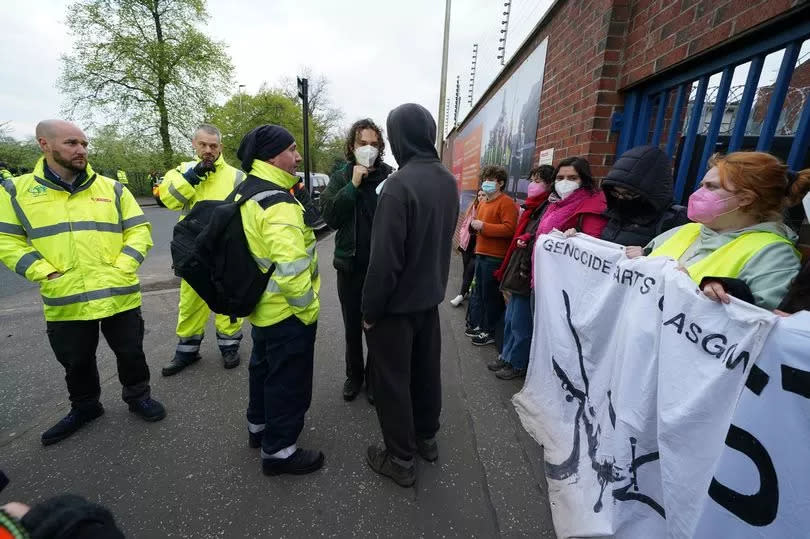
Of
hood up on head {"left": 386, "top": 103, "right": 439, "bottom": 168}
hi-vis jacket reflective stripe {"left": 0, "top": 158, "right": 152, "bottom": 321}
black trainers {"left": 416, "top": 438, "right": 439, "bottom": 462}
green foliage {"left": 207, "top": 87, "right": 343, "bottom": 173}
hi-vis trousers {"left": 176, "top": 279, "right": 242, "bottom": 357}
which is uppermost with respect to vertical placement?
green foliage {"left": 207, "top": 87, "right": 343, "bottom": 173}

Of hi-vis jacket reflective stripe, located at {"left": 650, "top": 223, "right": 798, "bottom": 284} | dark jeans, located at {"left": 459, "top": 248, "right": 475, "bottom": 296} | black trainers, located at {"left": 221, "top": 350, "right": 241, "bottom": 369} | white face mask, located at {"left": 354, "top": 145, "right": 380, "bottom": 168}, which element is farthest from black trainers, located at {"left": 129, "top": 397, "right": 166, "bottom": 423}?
dark jeans, located at {"left": 459, "top": 248, "right": 475, "bottom": 296}

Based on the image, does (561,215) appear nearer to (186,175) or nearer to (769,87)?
(769,87)

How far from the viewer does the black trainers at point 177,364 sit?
3.06 m

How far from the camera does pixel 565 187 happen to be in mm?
2641

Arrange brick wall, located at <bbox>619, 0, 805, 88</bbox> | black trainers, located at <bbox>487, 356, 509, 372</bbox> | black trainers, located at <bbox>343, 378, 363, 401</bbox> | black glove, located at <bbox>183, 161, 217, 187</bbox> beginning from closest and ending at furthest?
brick wall, located at <bbox>619, 0, 805, 88</bbox> < black trainers, located at <bbox>343, 378, 363, 401</bbox> < black glove, located at <bbox>183, 161, 217, 187</bbox> < black trainers, located at <bbox>487, 356, 509, 372</bbox>

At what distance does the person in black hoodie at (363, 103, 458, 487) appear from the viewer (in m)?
1.74

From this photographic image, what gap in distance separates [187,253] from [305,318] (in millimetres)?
708

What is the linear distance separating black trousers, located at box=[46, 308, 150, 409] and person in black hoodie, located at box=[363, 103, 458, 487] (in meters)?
1.75

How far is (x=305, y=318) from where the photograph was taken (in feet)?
6.35

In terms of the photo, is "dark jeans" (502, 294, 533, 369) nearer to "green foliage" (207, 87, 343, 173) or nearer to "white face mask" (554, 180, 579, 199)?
"white face mask" (554, 180, 579, 199)

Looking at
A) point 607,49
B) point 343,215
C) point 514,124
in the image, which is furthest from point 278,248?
point 514,124

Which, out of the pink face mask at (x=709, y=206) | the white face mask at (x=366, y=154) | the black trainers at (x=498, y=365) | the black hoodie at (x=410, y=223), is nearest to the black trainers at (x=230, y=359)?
the black hoodie at (x=410, y=223)

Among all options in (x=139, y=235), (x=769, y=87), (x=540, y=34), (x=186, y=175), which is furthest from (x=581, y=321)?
(x=540, y=34)

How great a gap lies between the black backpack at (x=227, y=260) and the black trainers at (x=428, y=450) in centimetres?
135
